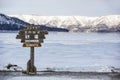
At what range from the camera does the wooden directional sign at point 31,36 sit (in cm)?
1100

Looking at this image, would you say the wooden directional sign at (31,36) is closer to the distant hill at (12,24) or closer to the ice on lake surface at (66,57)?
the ice on lake surface at (66,57)

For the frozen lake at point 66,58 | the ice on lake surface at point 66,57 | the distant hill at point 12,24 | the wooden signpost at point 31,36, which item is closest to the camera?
the wooden signpost at point 31,36

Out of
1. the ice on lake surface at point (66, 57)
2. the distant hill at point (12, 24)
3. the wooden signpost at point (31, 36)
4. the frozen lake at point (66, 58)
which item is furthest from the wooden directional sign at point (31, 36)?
the distant hill at point (12, 24)

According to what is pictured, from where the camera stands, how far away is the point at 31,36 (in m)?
11.0

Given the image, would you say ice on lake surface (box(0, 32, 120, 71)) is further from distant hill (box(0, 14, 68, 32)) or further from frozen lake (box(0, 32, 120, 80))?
distant hill (box(0, 14, 68, 32))

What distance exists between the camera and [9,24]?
127438 millimetres

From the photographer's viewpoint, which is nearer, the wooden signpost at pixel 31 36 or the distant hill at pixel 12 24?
the wooden signpost at pixel 31 36

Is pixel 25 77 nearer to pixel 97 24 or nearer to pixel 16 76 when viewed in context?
pixel 16 76

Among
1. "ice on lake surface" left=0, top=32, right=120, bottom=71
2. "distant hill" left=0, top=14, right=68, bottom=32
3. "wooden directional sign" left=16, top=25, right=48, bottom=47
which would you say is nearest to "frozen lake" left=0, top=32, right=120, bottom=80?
"ice on lake surface" left=0, top=32, right=120, bottom=71

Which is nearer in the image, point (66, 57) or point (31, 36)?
point (31, 36)

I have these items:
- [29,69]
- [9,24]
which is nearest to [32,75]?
[29,69]

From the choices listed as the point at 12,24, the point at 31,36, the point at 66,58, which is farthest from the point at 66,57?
the point at 12,24

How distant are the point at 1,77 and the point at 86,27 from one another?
179271mm

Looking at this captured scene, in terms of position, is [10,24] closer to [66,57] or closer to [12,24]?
[12,24]
